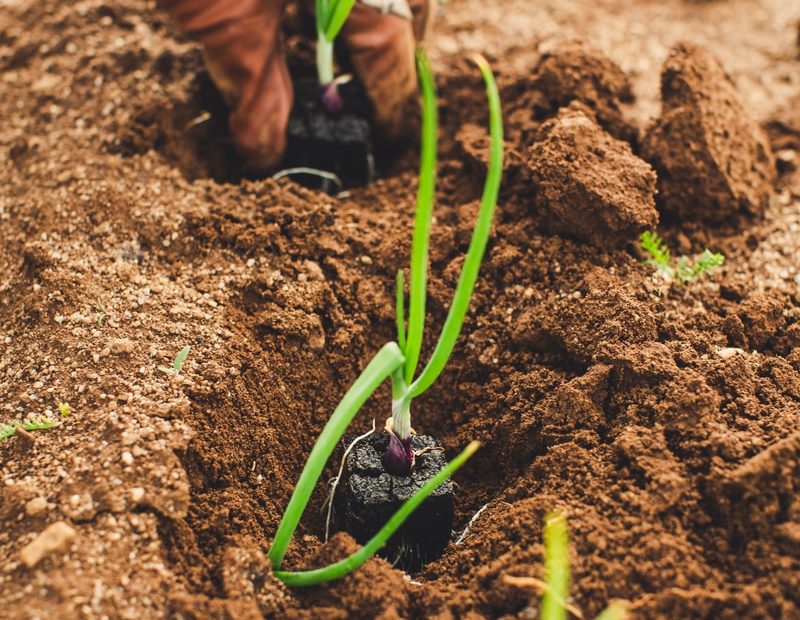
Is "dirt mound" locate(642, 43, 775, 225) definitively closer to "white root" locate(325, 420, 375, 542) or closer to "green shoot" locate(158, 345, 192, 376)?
"white root" locate(325, 420, 375, 542)

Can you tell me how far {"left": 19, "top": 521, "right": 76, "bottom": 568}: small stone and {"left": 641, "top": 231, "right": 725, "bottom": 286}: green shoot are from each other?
1.15 metres

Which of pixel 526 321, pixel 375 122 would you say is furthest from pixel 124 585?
pixel 375 122

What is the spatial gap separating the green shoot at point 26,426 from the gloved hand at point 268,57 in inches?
32.9

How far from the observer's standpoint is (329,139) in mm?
1963

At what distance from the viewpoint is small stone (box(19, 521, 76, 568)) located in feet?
3.92

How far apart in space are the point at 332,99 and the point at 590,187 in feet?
2.24

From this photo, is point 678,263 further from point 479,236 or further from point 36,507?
point 36,507

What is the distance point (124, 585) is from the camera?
1207 mm

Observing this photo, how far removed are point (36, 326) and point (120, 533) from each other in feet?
1.64

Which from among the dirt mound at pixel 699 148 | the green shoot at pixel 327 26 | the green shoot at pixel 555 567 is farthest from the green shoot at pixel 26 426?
the dirt mound at pixel 699 148

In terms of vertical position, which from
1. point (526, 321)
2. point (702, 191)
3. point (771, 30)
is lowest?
point (526, 321)

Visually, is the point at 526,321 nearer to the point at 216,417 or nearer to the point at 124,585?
the point at 216,417

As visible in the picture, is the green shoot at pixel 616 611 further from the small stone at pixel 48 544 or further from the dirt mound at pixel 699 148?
the dirt mound at pixel 699 148

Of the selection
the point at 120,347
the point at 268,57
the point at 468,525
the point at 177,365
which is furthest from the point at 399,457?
the point at 268,57
